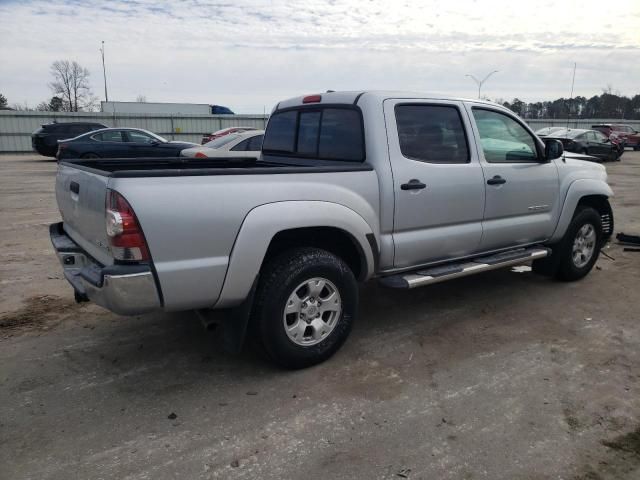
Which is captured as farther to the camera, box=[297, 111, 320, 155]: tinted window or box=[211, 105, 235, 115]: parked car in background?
box=[211, 105, 235, 115]: parked car in background

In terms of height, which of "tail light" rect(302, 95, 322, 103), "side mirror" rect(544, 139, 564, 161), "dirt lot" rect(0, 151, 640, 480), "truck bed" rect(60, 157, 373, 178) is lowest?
"dirt lot" rect(0, 151, 640, 480)

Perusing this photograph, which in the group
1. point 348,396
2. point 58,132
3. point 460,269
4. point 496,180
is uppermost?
point 496,180

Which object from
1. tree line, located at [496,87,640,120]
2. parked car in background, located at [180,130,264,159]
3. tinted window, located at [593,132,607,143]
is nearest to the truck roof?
parked car in background, located at [180,130,264,159]

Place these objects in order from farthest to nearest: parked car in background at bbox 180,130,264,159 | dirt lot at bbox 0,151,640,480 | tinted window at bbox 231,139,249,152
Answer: tinted window at bbox 231,139,249,152
parked car in background at bbox 180,130,264,159
dirt lot at bbox 0,151,640,480

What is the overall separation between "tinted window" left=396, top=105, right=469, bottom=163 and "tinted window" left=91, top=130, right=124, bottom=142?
1441 cm

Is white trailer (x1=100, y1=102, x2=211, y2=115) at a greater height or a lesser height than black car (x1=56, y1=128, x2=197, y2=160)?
greater

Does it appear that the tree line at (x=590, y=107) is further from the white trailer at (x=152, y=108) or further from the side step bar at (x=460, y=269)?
the side step bar at (x=460, y=269)

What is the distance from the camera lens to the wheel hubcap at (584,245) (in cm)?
572

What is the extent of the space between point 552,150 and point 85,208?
4.24 m

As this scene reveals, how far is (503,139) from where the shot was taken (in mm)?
4895

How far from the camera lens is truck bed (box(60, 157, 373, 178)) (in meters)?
3.00

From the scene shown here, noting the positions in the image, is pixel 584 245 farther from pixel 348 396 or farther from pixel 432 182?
pixel 348 396

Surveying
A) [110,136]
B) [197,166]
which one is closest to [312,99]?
[197,166]

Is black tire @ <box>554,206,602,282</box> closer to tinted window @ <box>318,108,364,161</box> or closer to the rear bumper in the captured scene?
tinted window @ <box>318,108,364,161</box>
